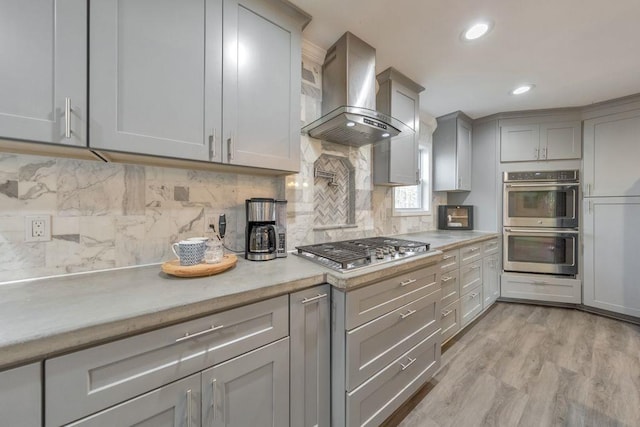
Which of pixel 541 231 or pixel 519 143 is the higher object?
pixel 519 143

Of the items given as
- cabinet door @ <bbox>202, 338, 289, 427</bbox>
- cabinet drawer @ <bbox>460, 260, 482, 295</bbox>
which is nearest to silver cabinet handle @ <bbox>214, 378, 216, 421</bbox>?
cabinet door @ <bbox>202, 338, 289, 427</bbox>

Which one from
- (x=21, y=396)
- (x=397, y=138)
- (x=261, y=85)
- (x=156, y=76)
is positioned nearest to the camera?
(x=21, y=396)

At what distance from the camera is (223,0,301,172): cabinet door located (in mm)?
1177

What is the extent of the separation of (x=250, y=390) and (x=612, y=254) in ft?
13.0

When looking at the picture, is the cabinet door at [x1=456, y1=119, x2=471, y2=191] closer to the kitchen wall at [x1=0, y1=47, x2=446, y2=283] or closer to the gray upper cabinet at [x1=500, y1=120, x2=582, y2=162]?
the gray upper cabinet at [x1=500, y1=120, x2=582, y2=162]

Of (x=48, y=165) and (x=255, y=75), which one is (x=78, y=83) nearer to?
(x=48, y=165)

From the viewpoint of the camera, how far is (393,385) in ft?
4.44

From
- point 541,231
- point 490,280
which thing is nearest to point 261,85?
point 490,280

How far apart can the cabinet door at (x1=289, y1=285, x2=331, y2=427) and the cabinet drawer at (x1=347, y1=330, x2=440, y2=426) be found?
0.14m

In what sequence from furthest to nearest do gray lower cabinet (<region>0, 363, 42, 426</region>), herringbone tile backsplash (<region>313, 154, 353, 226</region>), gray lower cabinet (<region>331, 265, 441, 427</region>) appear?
herringbone tile backsplash (<region>313, 154, 353, 226</region>) → gray lower cabinet (<region>331, 265, 441, 427</region>) → gray lower cabinet (<region>0, 363, 42, 426</region>)

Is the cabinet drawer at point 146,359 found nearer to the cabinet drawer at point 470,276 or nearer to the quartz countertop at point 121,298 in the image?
the quartz countertop at point 121,298

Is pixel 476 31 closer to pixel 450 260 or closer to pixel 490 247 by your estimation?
pixel 450 260

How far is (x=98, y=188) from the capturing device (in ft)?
3.74

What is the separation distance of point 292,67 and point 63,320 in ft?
4.87
